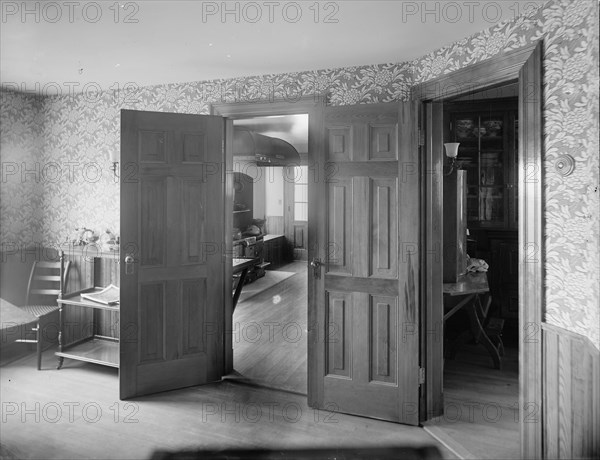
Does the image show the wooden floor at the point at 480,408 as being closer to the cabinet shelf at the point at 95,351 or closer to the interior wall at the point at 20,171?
the cabinet shelf at the point at 95,351

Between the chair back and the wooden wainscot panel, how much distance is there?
3857 mm

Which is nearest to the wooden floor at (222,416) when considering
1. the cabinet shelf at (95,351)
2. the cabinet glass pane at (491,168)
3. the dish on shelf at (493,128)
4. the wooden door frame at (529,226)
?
the cabinet shelf at (95,351)

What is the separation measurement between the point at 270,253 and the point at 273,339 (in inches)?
160

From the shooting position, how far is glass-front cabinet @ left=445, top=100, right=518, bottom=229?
4.68 m

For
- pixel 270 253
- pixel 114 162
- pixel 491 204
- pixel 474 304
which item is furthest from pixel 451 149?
pixel 270 253

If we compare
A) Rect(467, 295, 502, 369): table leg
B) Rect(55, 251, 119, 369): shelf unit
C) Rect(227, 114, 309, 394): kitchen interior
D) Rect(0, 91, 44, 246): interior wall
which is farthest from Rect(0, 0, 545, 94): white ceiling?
Rect(467, 295, 502, 369): table leg

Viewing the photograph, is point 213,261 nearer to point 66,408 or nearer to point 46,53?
point 66,408

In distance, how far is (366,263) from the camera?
3047mm

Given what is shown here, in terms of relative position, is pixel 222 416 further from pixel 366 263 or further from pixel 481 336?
pixel 481 336

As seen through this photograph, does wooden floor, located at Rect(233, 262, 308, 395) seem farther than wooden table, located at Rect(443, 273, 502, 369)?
Yes

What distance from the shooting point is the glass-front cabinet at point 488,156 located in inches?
184

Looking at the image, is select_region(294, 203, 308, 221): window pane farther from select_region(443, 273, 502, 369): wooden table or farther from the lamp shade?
the lamp shade

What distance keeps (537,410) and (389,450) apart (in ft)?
2.79

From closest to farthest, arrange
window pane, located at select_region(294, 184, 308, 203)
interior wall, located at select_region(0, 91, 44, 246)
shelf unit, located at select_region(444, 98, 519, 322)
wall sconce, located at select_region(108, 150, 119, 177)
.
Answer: wall sconce, located at select_region(108, 150, 119, 177)
interior wall, located at select_region(0, 91, 44, 246)
shelf unit, located at select_region(444, 98, 519, 322)
window pane, located at select_region(294, 184, 308, 203)
